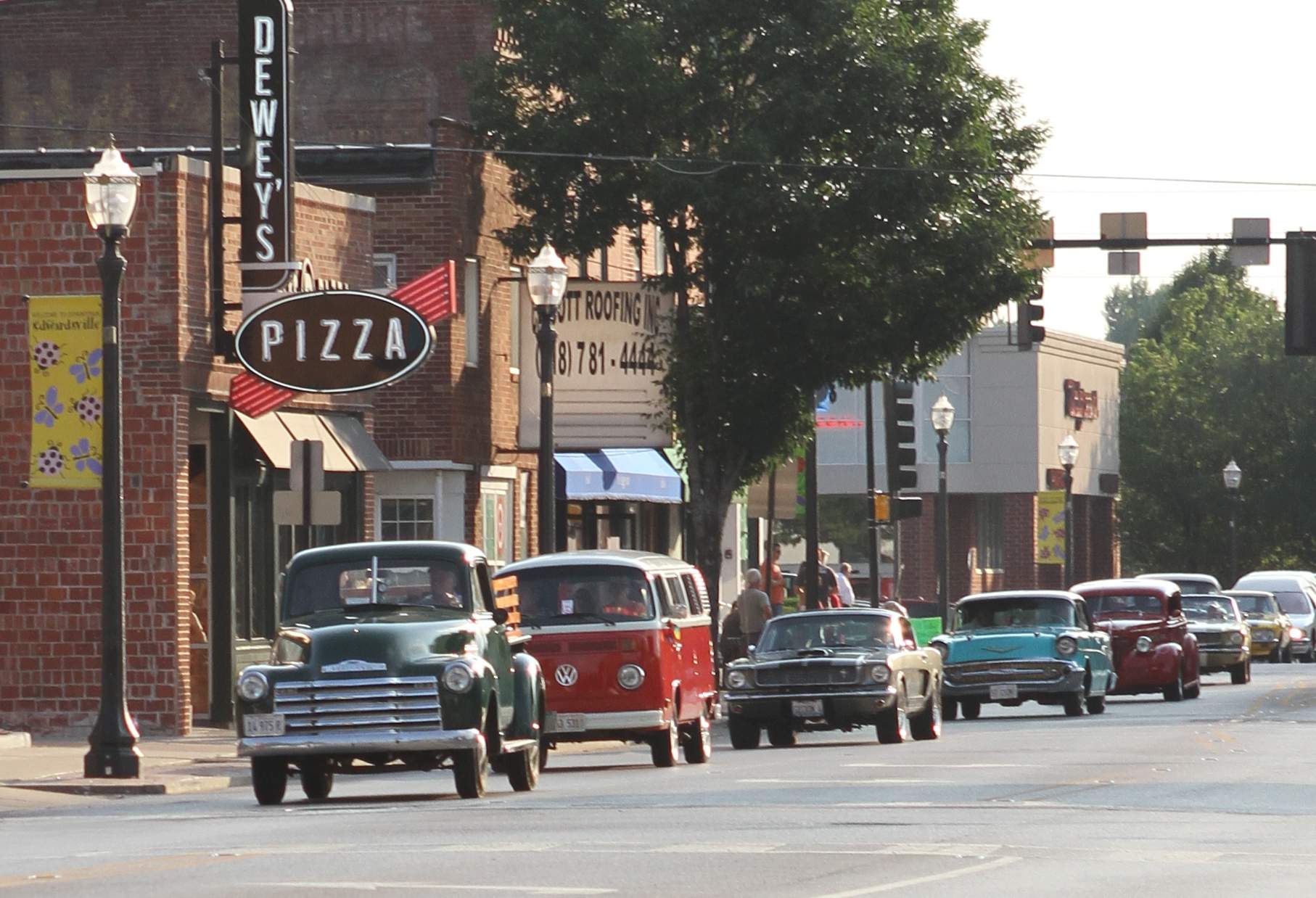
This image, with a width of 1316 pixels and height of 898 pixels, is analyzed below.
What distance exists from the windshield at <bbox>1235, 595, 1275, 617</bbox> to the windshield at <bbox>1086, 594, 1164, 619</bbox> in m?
20.1

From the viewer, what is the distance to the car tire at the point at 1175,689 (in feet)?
124

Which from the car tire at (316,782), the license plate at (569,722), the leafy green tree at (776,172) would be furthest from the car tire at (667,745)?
the leafy green tree at (776,172)

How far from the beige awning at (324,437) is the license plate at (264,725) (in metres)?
10.7

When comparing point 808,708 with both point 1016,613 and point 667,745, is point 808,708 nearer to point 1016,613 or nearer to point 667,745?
point 667,745

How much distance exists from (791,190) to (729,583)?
Answer: 19.0 meters

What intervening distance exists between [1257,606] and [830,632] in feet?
103

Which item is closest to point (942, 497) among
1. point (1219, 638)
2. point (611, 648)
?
point (1219, 638)

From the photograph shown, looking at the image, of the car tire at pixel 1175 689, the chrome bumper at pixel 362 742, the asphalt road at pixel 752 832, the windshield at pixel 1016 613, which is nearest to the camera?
the asphalt road at pixel 752 832

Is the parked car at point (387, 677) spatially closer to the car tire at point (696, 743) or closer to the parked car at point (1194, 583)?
the car tire at point (696, 743)

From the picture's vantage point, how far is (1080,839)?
50.7ft

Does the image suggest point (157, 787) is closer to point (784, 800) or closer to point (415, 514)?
point (784, 800)

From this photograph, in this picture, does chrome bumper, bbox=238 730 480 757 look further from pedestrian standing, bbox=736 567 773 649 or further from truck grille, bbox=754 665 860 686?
pedestrian standing, bbox=736 567 773 649

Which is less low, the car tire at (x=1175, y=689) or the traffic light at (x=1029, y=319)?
the traffic light at (x=1029, y=319)

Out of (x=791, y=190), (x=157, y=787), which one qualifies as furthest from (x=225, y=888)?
(x=791, y=190)
